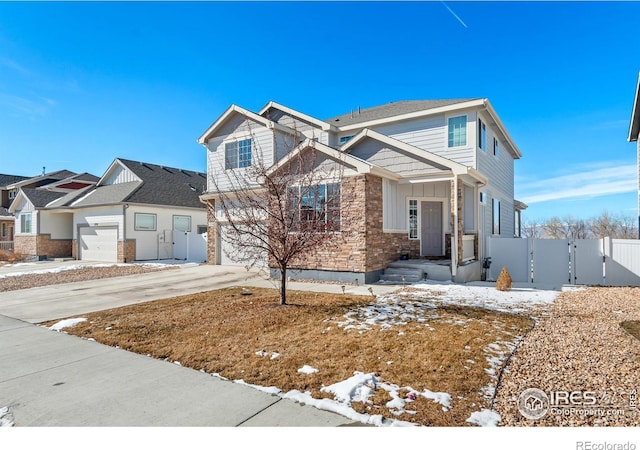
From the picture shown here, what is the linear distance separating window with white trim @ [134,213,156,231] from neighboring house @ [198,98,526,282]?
4.90 m

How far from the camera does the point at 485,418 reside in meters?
2.89

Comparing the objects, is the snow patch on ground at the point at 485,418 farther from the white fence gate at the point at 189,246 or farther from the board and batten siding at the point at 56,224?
the board and batten siding at the point at 56,224

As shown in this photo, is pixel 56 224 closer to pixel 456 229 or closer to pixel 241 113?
pixel 241 113

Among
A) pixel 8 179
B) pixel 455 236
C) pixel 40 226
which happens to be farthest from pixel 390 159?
pixel 8 179

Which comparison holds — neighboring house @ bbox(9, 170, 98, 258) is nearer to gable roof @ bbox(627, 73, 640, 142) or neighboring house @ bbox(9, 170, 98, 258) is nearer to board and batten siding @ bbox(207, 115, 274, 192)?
board and batten siding @ bbox(207, 115, 274, 192)

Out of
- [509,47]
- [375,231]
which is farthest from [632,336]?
[509,47]

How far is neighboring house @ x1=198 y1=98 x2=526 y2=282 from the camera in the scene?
10.6 m

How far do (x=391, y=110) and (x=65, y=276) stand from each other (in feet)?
51.6

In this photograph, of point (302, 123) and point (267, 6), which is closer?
point (267, 6)

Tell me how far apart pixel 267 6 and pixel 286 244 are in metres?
6.51

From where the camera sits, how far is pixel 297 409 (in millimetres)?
3068

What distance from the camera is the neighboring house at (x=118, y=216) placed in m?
18.9

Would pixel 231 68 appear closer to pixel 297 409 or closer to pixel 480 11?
pixel 480 11

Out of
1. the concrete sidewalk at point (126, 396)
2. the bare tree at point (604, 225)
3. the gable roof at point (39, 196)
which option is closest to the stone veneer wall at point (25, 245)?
the gable roof at point (39, 196)
